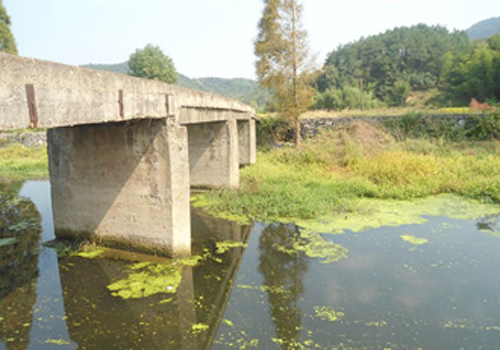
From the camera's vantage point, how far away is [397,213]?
27.0 feet

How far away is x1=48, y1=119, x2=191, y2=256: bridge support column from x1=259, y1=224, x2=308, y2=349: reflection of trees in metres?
1.49

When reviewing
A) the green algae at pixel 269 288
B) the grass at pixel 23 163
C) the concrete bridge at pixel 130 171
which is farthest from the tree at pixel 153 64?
the green algae at pixel 269 288

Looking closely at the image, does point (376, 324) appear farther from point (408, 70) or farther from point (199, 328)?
point (408, 70)

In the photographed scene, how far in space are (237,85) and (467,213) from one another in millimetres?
128284

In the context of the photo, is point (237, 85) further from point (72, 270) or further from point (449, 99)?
point (72, 270)

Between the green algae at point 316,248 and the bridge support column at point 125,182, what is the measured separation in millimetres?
1934

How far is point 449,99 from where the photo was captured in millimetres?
33812

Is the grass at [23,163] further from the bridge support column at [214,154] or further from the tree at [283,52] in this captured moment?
the tree at [283,52]

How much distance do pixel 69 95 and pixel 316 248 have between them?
465cm

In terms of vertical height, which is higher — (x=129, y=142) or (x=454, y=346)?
(x=129, y=142)

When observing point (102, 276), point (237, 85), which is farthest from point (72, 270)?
point (237, 85)

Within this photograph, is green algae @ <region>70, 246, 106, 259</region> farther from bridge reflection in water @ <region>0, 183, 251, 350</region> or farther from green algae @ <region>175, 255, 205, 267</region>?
green algae @ <region>175, 255, 205, 267</region>

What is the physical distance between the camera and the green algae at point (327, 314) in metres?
4.32

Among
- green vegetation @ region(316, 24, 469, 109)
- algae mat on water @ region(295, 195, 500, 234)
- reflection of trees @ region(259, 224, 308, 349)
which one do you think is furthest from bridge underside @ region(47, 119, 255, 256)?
green vegetation @ region(316, 24, 469, 109)
